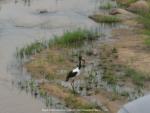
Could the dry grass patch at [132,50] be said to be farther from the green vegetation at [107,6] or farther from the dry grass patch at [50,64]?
the green vegetation at [107,6]

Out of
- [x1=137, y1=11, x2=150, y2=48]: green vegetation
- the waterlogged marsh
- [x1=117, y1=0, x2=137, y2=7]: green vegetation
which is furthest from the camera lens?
[x1=117, y1=0, x2=137, y2=7]: green vegetation

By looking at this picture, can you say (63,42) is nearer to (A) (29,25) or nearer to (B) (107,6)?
(A) (29,25)

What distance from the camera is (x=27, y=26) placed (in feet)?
52.4

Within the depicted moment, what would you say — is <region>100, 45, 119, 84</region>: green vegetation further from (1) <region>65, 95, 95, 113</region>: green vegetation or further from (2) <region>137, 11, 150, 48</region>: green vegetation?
(1) <region>65, 95, 95, 113</region>: green vegetation

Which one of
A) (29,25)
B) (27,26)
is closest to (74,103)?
(27,26)

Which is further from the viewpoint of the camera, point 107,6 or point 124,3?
point 124,3

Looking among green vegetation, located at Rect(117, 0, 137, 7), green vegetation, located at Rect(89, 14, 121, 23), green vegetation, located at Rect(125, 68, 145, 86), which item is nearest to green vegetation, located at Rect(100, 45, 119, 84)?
green vegetation, located at Rect(125, 68, 145, 86)

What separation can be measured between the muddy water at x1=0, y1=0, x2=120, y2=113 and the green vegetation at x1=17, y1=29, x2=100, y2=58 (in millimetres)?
456

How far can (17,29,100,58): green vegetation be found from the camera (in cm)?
1245

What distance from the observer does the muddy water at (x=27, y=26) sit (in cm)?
936

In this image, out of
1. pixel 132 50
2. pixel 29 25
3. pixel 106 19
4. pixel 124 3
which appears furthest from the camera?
pixel 124 3

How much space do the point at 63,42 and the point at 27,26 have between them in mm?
3316

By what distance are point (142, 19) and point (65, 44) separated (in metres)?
4.37

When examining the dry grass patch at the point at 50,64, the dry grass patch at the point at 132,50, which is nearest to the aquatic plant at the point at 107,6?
the dry grass patch at the point at 132,50
